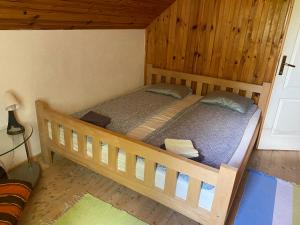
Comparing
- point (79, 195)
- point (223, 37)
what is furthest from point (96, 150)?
point (223, 37)

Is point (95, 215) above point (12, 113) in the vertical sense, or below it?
below

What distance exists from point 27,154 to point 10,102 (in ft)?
1.86

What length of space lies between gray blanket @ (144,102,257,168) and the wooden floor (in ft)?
1.71

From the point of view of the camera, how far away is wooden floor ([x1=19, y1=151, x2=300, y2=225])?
1.79 metres

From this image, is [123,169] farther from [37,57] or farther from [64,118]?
[37,57]

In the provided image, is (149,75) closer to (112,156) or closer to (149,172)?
(112,156)

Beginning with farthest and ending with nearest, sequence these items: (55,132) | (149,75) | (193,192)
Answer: (149,75) → (55,132) → (193,192)

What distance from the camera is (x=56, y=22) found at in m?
2.04

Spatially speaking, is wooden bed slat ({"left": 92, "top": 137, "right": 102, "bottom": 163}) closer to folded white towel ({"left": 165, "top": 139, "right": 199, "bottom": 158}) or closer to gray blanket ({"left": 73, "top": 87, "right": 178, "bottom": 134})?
gray blanket ({"left": 73, "top": 87, "right": 178, "bottom": 134})

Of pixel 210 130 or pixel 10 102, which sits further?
pixel 210 130

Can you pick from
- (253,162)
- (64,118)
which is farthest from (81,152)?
(253,162)

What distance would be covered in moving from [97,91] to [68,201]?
1.32 m

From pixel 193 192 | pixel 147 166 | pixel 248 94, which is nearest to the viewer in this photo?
pixel 193 192

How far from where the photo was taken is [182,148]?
172cm
